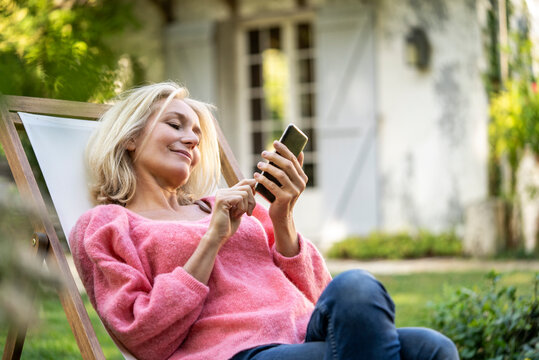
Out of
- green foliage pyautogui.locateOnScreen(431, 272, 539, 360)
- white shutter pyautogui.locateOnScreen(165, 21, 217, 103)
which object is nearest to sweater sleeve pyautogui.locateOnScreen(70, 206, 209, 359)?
green foliage pyautogui.locateOnScreen(431, 272, 539, 360)

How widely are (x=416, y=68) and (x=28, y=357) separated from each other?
582 cm

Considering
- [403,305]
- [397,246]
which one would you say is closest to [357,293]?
[403,305]

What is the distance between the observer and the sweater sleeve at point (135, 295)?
169 cm

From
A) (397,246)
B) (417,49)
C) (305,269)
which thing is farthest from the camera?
(417,49)

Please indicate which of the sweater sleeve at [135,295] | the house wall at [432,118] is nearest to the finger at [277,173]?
the sweater sleeve at [135,295]

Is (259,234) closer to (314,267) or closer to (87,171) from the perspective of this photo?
(314,267)

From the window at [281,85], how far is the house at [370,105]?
13 mm

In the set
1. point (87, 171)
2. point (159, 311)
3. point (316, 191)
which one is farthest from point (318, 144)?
point (159, 311)

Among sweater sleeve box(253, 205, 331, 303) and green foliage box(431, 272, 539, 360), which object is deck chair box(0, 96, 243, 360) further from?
green foliage box(431, 272, 539, 360)

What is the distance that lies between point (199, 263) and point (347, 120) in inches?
252

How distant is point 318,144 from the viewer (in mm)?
8266

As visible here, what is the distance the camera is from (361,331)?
1437 mm

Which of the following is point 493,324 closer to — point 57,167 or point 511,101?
point 57,167

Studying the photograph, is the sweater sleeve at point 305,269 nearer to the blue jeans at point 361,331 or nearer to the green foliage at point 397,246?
the blue jeans at point 361,331
